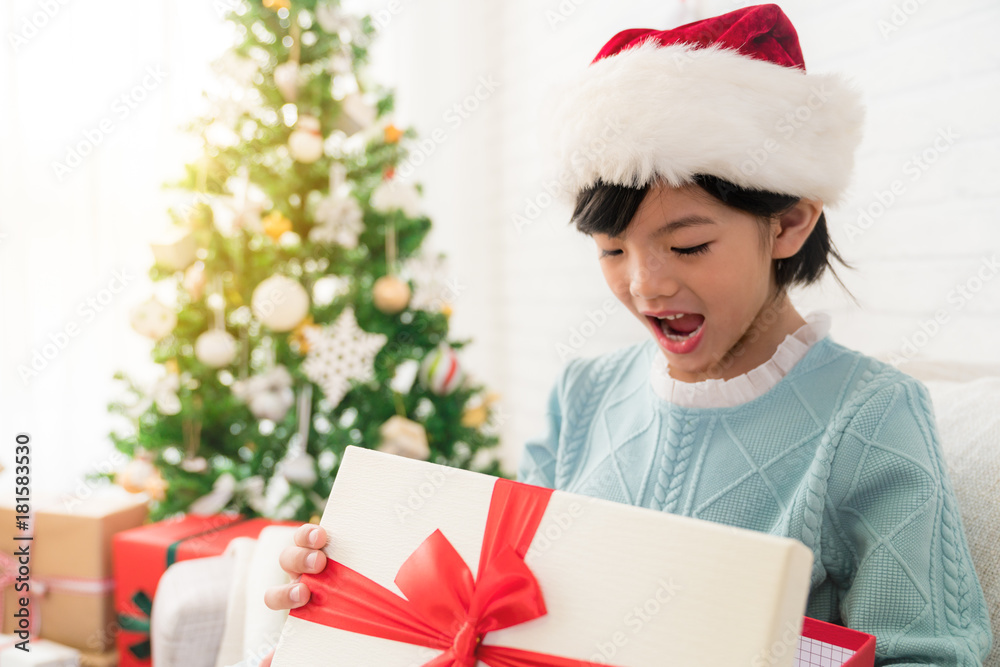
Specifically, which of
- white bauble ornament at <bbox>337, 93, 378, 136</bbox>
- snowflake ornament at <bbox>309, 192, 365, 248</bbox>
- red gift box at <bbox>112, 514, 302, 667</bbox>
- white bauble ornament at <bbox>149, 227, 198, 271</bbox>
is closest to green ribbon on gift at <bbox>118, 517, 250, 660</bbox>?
red gift box at <bbox>112, 514, 302, 667</bbox>

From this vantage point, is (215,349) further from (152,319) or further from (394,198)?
(394,198)

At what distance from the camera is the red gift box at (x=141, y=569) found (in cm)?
137

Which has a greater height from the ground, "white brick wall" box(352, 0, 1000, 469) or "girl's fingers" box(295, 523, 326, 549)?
"white brick wall" box(352, 0, 1000, 469)

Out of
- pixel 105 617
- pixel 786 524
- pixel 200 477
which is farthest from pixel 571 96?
pixel 105 617

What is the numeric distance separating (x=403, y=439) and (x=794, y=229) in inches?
41.9

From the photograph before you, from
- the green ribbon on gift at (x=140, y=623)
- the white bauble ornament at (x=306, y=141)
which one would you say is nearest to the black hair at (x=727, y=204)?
the white bauble ornament at (x=306, y=141)

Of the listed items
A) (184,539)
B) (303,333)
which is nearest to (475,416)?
(303,333)

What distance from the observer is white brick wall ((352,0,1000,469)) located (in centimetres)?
107

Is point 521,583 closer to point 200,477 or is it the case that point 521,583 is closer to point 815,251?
point 815,251

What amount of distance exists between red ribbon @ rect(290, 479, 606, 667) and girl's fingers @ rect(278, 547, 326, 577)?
0.09ft

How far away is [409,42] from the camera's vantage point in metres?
2.59

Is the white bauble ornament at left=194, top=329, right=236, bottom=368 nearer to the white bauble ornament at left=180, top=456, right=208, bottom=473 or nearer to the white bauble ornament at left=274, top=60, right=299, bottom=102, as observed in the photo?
the white bauble ornament at left=180, top=456, right=208, bottom=473

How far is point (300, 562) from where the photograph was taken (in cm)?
66

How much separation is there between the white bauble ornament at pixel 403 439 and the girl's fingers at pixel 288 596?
0.90 meters
